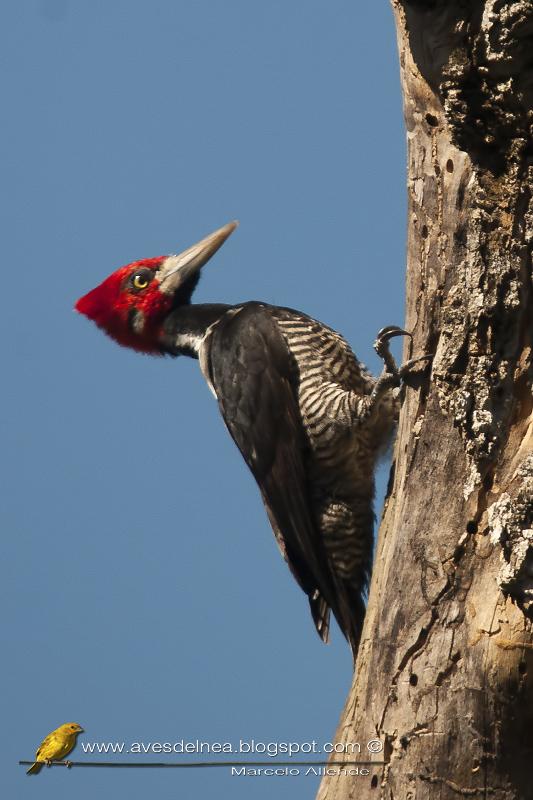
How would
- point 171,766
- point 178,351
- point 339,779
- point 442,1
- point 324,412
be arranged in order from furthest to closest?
point 178,351, point 324,412, point 339,779, point 442,1, point 171,766

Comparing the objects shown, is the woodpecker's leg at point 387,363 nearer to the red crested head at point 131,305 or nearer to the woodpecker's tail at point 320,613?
the woodpecker's tail at point 320,613

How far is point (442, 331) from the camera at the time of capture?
3182 mm

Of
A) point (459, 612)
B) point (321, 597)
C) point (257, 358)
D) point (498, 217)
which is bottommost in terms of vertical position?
point (321, 597)

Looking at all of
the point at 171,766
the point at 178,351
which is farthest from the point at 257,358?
the point at 171,766

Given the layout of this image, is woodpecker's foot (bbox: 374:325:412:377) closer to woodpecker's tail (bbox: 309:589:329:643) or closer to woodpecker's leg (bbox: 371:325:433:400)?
woodpecker's leg (bbox: 371:325:433:400)

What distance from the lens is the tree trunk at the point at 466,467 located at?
2945 mm

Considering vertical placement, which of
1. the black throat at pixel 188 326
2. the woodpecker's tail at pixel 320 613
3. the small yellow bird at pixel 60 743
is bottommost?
the woodpecker's tail at pixel 320 613

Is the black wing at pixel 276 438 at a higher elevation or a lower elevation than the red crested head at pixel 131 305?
lower

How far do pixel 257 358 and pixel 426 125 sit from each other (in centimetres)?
185

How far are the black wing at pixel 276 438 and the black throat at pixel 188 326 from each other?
1.67 ft

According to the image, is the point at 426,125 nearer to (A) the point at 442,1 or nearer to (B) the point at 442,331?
(A) the point at 442,1

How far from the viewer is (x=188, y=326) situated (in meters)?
5.57

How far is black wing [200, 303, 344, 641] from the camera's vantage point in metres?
4.72

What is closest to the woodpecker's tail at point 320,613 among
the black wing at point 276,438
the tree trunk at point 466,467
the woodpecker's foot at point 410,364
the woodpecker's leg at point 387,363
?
the black wing at point 276,438
